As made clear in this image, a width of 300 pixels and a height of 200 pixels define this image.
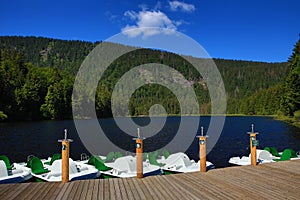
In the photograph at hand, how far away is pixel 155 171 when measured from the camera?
14.0 metres

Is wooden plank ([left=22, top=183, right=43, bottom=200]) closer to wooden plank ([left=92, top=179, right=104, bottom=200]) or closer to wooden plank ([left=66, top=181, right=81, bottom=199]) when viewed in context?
wooden plank ([left=66, top=181, right=81, bottom=199])

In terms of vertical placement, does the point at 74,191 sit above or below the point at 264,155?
above

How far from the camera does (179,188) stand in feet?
28.5

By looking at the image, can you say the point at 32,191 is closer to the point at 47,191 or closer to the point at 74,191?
the point at 47,191

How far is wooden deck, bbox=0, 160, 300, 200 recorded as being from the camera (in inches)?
311

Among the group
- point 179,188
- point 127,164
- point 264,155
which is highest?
Answer: point 179,188

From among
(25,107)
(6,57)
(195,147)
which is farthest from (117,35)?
(6,57)

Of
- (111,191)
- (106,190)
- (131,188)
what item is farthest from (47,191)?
(131,188)

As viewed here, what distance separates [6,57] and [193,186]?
286 feet

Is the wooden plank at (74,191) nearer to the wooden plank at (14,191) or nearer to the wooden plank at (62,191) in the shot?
the wooden plank at (62,191)

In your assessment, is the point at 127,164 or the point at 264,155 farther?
the point at 264,155

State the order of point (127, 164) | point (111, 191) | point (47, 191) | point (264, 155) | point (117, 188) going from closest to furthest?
point (111, 191) < point (47, 191) < point (117, 188) < point (127, 164) < point (264, 155)

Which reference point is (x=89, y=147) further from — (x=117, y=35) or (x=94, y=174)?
(x=117, y=35)

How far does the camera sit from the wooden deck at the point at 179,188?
7.91 meters
